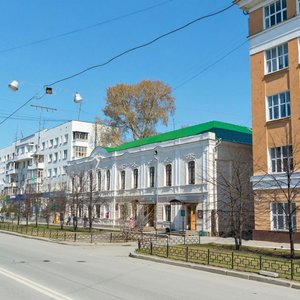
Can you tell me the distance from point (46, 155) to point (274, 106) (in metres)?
56.2

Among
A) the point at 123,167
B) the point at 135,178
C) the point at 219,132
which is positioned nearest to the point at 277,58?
the point at 219,132

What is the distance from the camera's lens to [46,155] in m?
78.4

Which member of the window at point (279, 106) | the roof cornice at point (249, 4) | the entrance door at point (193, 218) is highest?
the roof cornice at point (249, 4)

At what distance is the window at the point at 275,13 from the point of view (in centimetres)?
2877

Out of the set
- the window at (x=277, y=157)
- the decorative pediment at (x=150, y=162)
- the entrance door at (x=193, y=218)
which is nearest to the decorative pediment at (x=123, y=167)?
the decorative pediment at (x=150, y=162)

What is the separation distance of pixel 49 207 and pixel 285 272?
Answer: 41.7 meters

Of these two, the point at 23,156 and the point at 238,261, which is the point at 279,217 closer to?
the point at 238,261

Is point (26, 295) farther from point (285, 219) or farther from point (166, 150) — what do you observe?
point (166, 150)

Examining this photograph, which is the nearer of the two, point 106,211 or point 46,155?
point 106,211

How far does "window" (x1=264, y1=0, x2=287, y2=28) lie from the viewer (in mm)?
28766

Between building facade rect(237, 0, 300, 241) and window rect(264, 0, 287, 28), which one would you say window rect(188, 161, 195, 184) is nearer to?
building facade rect(237, 0, 300, 241)

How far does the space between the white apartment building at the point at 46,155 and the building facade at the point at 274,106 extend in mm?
37195

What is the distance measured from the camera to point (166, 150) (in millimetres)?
41688

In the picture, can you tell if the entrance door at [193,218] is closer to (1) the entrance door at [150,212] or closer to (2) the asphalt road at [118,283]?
(1) the entrance door at [150,212]
